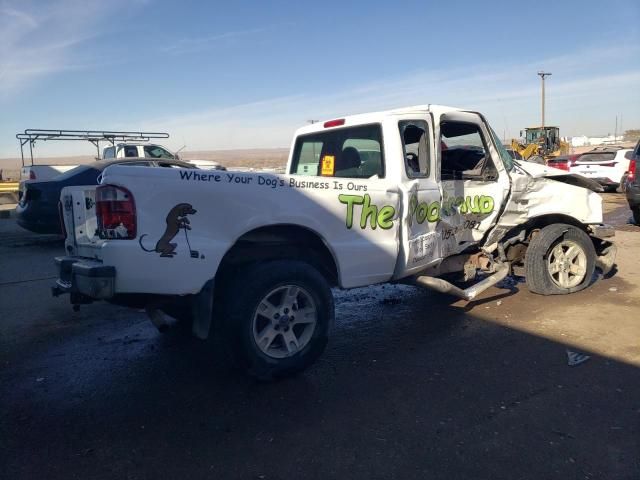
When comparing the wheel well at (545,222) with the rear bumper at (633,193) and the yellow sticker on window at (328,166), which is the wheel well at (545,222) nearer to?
the yellow sticker on window at (328,166)

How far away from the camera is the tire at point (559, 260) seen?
5699 millimetres

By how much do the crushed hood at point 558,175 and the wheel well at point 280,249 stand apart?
2.76m

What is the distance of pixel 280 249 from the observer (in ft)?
13.4

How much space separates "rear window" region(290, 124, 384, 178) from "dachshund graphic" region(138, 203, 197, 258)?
6.38ft

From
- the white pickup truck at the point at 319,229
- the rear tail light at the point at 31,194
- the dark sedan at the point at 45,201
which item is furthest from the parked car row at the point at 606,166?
the rear tail light at the point at 31,194

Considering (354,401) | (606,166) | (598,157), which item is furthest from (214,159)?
(354,401)

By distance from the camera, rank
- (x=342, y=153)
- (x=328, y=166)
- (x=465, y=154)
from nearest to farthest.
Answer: (x=342, y=153), (x=328, y=166), (x=465, y=154)

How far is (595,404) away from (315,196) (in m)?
2.39

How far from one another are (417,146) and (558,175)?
6.46 feet

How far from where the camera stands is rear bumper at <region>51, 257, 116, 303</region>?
10.6 ft

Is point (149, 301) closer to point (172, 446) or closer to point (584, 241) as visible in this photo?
point (172, 446)

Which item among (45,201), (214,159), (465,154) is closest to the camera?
(465,154)

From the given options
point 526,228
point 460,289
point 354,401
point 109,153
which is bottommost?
point 354,401

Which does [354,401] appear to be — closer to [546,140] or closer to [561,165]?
[561,165]
